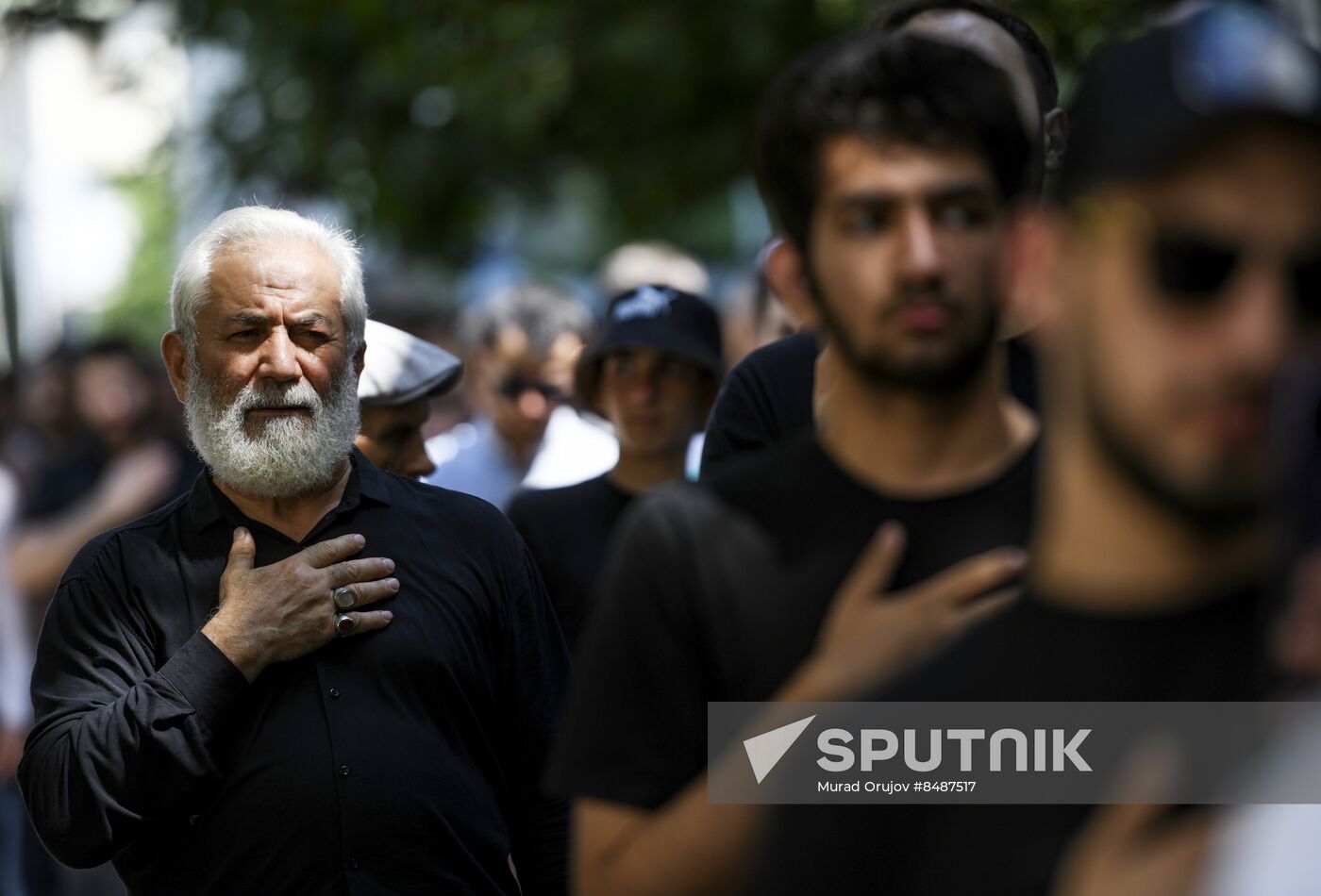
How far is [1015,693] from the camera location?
5.72ft

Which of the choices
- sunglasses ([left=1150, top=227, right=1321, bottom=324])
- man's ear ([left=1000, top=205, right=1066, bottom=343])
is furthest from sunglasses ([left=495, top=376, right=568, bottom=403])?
sunglasses ([left=1150, top=227, right=1321, bottom=324])

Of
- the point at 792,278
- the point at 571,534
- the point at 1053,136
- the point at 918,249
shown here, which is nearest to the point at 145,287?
the point at 571,534

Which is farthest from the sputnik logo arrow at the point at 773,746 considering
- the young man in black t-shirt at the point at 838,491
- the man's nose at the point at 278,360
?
the man's nose at the point at 278,360

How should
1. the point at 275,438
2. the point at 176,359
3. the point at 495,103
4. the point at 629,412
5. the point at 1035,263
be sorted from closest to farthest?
the point at 1035,263 → the point at 275,438 → the point at 176,359 → the point at 629,412 → the point at 495,103

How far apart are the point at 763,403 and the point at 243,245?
1.20 m

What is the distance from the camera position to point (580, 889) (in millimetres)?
2188

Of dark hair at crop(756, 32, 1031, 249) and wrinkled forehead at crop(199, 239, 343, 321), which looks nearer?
dark hair at crop(756, 32, 1031, 249)

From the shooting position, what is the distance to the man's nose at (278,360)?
379 centimetres

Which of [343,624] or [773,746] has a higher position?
[773,746]

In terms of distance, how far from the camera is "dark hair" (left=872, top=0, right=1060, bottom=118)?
334 cm

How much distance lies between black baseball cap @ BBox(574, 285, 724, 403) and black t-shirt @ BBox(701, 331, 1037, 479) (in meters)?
2.24

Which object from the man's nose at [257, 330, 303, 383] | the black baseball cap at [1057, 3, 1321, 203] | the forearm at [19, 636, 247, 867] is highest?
the black baseball cap at [1057, 3, 1321, 203]

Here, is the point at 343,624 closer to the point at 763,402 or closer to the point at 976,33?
the point at 763,402

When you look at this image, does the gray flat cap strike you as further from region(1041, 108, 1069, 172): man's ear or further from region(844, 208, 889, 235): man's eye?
region(844, 208, 889, 235): man's eye
